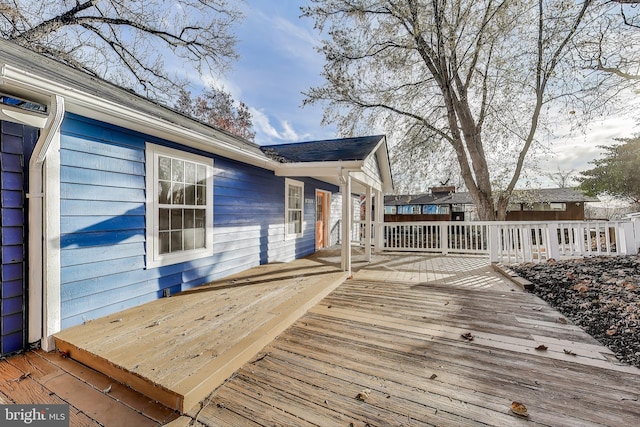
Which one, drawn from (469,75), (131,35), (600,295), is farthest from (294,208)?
(469,75)

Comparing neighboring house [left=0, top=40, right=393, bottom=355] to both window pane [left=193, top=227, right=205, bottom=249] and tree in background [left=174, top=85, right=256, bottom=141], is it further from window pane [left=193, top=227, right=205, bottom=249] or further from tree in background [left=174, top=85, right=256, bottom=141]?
tree in background [left=174, top=85, right=256, bottom=141]

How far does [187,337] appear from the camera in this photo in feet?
7.84

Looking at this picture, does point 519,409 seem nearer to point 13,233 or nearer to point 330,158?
point 13,233

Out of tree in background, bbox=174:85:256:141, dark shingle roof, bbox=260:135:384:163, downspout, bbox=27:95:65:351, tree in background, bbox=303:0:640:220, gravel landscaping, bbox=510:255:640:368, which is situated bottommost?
gravel landscaping, bbox=510:255:640:368

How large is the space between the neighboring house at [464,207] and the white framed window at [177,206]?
58.4ft

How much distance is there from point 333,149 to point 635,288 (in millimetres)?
5326

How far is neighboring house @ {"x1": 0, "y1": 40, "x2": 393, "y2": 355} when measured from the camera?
2.30 m

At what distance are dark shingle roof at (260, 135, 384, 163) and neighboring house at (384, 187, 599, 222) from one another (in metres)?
14.4

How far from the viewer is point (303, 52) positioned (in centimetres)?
1025

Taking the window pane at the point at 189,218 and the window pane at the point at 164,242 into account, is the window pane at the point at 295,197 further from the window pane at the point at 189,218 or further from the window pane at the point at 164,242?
the window pane at the point at 164,242

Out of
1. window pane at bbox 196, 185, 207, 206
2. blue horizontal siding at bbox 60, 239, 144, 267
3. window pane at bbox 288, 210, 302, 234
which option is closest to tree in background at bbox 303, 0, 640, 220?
window pane at bbox 288, 210, 302, 234

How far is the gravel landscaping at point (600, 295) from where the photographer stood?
100 inches

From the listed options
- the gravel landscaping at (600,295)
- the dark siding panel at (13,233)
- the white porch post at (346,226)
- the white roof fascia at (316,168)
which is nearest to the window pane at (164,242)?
the dark siding panel at (13,233)

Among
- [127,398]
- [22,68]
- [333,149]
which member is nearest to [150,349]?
[127,398]
